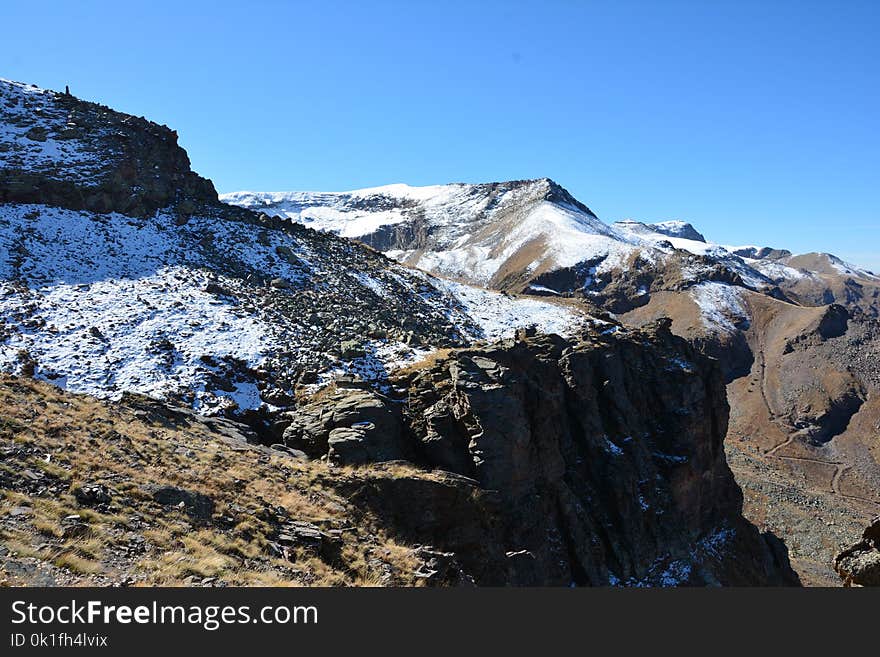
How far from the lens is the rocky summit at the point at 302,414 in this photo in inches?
465

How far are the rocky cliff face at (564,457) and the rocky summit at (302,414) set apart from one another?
131mm

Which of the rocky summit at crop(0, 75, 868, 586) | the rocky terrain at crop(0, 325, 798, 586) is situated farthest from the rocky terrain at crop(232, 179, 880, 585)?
the rocky terrain at crop(0, 325, 798, 586)

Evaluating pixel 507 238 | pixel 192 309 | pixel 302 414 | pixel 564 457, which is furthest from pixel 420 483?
pixel 507 238

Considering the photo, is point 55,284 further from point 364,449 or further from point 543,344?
point 543,344

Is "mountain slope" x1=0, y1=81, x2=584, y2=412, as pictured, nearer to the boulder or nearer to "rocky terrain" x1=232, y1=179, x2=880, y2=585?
the boulder

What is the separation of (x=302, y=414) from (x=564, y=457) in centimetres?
1382

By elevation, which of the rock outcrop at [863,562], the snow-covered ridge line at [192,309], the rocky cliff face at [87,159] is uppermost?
the rocky cliff face at [87,159]

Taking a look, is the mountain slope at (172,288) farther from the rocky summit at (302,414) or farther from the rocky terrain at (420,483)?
the rocky terrain at (420,483)

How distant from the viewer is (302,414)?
843 inches

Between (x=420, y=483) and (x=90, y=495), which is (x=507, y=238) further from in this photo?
(x=90, y=495)

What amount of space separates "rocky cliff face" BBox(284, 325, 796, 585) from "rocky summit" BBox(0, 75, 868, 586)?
0.43 feet

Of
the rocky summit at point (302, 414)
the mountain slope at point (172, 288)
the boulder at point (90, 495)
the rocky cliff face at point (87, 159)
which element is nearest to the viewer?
the boulder at point (90, 495)

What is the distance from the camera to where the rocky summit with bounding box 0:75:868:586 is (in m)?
11.8

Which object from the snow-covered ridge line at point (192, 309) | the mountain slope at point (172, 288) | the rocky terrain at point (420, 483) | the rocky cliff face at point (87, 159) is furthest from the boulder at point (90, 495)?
the rocky cliff face at point (87, 159)
